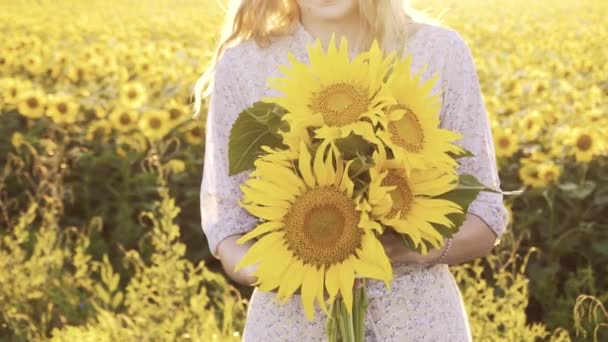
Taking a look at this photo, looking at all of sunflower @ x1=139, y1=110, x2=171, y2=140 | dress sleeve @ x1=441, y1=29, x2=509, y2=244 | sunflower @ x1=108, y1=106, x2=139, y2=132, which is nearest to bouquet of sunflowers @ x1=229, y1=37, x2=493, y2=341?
dress sleeve @ x1=441, y1=29, x2=509, y2=244

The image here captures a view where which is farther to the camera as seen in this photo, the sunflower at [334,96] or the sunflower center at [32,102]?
the sunflower center at [32,102]

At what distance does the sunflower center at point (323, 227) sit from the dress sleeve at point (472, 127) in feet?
1.40

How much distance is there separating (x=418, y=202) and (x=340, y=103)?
16 cm

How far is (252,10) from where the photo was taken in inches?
74.3

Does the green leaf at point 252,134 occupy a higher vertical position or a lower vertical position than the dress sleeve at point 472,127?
higher

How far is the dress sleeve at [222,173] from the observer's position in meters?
1.73

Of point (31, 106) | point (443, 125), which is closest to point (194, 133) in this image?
point (31, 106)

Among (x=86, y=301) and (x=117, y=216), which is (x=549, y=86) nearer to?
(x=117, y=216)

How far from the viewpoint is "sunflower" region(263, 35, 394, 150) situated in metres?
1.25

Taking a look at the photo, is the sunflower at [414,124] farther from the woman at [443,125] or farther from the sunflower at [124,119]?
the sunflower at [124,119]

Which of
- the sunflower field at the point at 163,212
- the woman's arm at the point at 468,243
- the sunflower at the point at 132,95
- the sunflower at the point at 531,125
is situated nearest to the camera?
the woman's arm at the point at 468,243

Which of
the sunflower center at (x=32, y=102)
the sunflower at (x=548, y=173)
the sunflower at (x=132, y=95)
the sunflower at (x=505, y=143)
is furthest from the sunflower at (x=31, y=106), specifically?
the sunflower at (x=548, y=173)

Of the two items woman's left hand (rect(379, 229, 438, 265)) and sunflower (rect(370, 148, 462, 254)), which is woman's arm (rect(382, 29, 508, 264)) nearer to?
woman's left hand (rect(379, 229, 438, 265))

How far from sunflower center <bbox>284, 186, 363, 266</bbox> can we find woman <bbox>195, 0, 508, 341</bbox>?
10.2 inches
